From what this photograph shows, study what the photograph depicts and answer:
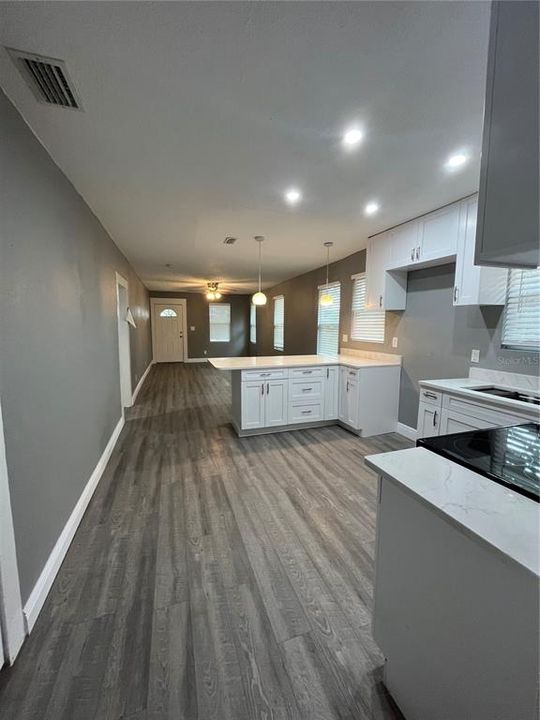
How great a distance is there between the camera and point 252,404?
371 cm

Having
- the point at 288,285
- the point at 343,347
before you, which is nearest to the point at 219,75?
the point at 343,347

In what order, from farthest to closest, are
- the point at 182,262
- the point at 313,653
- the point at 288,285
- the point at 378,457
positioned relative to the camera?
the point at 288,285 < the point at 182,262 < the point at 313,653 < the point at 378,457

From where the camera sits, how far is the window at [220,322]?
394 inches

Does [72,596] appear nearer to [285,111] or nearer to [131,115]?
[131,115]

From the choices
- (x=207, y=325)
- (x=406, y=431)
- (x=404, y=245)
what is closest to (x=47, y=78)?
(x=404, y=245)

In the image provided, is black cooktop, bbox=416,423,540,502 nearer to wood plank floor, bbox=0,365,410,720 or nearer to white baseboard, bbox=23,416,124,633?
wood plank floor, bbox=0,365,410,720

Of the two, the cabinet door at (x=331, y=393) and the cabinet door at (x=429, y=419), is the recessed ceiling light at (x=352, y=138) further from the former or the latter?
the cabinet door at (x=331, y=393)

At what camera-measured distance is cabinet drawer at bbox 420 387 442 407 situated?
2654mm

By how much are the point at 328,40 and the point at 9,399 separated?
78.4 inches

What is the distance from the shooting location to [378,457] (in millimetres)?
1166

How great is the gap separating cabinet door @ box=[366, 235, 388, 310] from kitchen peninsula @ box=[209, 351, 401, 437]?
757mm

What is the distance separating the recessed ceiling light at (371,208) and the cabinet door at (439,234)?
1.86 feet

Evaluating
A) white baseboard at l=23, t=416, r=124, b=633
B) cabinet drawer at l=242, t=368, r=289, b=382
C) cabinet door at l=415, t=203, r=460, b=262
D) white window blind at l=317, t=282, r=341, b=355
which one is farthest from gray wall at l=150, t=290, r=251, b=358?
cabinet door at l=415, t=203, r=460, b=262

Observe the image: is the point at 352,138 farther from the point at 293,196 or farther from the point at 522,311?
the point at 522,311
